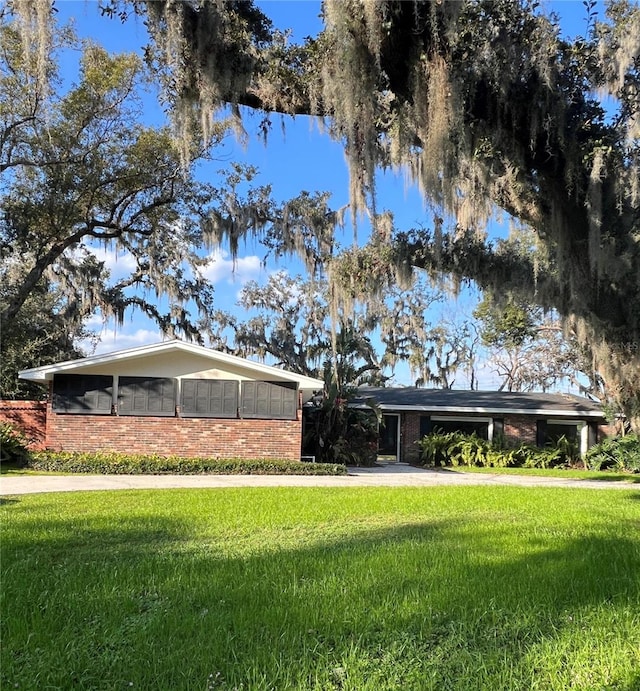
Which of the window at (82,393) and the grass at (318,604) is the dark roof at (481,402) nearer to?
the window at (82,393)

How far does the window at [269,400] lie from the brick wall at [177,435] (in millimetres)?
200

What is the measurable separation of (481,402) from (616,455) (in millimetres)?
4336

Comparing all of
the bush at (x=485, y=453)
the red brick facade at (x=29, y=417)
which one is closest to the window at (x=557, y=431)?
the bush at (x=485, y=453)

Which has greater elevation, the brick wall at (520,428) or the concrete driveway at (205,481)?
the brick wall at (520,428)

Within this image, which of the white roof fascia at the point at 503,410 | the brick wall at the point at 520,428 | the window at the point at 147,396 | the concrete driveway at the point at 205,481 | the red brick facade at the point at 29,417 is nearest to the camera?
the concrete driveway at the point at 205,481

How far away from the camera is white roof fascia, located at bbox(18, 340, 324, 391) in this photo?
14.3 m

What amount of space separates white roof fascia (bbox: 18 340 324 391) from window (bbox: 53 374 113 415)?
0.29m

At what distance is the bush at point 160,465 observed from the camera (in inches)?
499

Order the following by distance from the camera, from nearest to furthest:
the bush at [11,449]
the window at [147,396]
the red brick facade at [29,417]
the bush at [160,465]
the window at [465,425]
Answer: the bush at [160,465]
the bush at [11,449]
the window at [147,396]
the red brick facade at [29,417]
the window at [465,425]

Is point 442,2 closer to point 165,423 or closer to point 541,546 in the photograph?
point 541,546

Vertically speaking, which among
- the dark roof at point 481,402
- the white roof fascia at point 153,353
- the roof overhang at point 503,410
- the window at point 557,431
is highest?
the white roof fascia at point 153,353

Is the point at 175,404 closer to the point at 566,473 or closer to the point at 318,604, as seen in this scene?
the point at 566,473

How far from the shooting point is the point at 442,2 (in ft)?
14.1

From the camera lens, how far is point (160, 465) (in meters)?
12.8
